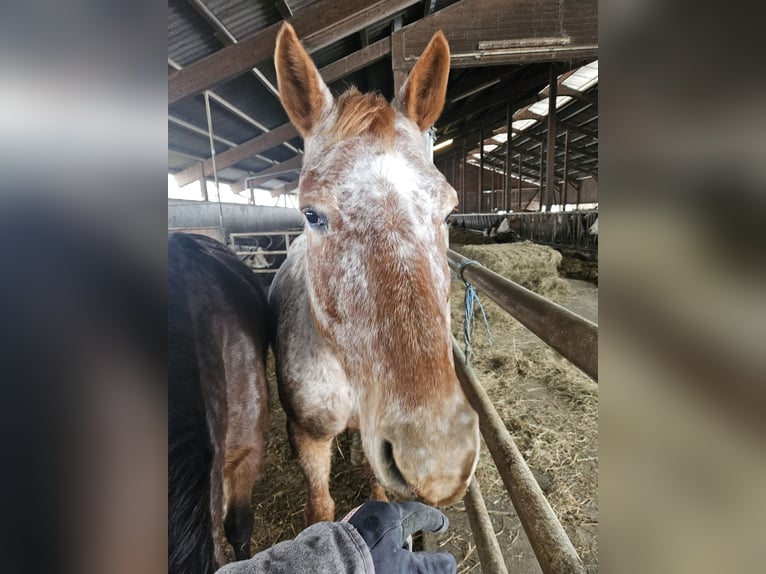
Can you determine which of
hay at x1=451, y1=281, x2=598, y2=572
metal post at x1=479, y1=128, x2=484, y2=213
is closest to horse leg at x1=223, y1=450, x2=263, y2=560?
hay at x1=451, y1=281, x2=598, y2=572

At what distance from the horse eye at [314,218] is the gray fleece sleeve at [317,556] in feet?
1.63

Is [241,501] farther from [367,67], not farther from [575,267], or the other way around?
[575,267]

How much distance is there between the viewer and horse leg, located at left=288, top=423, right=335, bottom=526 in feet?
3.26

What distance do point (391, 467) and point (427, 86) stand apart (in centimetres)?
81

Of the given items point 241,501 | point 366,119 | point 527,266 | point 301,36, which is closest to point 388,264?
point 366,119

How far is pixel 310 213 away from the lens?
0.67m

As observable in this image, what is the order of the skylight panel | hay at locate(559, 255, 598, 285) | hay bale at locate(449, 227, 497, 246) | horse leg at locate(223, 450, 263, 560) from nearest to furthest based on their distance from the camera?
A: horse leg at locate(223, 450, 263, 560)
the skylight panel
hay at locate(559, 255, 598, 285)
hay bale at locate(449, 227, 497, 246)

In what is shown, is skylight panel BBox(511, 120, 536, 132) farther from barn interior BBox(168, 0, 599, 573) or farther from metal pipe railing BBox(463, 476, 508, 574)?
Result: metal pipe railing BBox(463, 476, 508, 574)

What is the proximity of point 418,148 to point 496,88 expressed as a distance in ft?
1.87

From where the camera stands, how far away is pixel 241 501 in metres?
0.95
